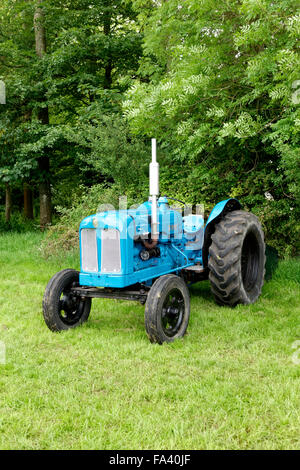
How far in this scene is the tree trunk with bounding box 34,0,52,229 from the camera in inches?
469

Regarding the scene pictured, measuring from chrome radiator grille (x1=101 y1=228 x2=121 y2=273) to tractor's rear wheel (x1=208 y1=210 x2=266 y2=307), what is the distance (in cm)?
120

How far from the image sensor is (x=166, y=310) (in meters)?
4.21

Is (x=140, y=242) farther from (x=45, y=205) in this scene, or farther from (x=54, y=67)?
(x=45, y=205)

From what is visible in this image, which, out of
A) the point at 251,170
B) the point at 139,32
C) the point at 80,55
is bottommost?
Answer: the point at 251,170

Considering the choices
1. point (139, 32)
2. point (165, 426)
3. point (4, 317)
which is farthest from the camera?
point (139, 32)

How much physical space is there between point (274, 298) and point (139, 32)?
33.0 feet

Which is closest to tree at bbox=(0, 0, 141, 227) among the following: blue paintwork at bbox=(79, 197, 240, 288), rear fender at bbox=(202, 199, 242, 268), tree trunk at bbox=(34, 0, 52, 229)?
tree trunk at bbox=(34, 0, 52, 229)

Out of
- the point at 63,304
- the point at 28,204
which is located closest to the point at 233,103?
the point at 63,304

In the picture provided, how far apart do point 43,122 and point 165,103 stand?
7.51 meters

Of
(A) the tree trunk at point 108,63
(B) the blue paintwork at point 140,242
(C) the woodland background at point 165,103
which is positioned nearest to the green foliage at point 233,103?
(C) the woodland background at point 165,103

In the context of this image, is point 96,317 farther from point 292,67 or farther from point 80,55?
point 80,55

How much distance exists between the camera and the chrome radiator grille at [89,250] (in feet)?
14.5
